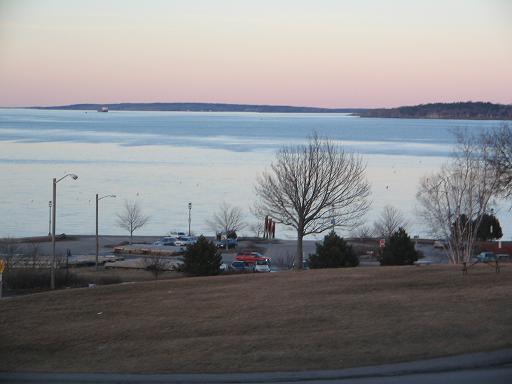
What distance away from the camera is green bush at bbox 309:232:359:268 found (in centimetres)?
3042

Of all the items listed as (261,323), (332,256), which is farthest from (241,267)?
(261,323)

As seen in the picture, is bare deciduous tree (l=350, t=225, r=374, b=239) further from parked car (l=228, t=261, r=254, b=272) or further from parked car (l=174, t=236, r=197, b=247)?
parked car (l=228, t=261, r=254, b=272)

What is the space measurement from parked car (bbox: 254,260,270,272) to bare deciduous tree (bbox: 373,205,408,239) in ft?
47.2

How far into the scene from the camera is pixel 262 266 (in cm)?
3728

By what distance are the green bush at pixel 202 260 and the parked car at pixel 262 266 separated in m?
6.98

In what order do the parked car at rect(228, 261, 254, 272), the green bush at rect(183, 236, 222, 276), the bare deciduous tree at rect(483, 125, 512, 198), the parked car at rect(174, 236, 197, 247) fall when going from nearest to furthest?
the bare deciduous tree at rect(483, 125, 512, 198) → the green bush at rect(183, 236, 222, 276) → the parked car at rect(228, 261, 254, 272) → the parked car at rect(174, 236, 197, 247)

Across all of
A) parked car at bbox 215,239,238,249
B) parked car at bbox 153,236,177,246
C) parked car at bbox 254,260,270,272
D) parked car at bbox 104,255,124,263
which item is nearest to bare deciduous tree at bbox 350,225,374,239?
parked car at bbox 215,239,238,249

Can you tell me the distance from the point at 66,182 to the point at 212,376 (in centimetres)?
7541

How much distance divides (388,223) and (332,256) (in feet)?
80.8

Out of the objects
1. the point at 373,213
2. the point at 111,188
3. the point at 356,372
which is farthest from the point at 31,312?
the point at 111,188

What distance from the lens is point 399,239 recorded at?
30.8 metres

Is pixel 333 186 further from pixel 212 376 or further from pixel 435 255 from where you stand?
pixel 212 376

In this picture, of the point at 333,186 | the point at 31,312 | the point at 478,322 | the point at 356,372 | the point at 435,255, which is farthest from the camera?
the point at 435,255

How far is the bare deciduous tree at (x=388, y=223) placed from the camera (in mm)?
53734
